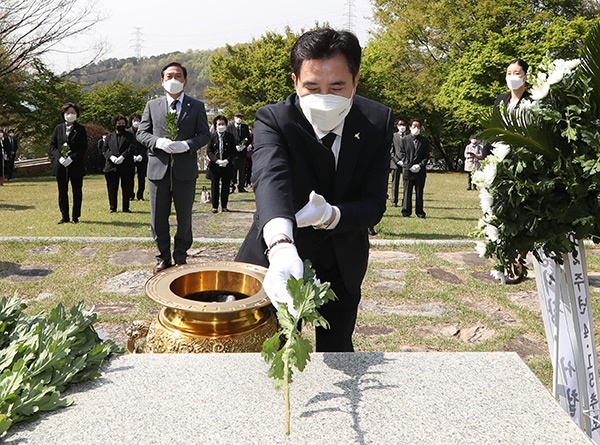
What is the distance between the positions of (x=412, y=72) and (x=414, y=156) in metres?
24.3

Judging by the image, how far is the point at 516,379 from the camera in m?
1.90

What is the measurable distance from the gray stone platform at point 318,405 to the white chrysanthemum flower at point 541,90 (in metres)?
1.14

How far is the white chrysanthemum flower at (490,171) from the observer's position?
2502mm

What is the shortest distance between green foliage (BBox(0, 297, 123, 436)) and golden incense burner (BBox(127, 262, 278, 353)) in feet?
0.82

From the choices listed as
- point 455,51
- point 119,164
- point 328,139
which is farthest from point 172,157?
point 455,51

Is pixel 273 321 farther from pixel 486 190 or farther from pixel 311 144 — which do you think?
pixel 486 190

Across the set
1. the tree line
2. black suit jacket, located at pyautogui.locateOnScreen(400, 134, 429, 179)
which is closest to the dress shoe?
black suit jacket, located at pyautogui.locateOnScreen(400, 134, 429, 179)

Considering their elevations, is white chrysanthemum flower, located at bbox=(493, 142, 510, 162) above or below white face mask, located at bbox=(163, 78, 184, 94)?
below

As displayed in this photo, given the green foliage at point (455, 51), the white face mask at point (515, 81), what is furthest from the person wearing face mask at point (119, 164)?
the green foliage at point (455, 51)

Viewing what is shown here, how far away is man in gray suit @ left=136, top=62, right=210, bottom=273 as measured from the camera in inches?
239

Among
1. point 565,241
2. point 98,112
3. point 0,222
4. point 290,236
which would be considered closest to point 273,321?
point 290,236

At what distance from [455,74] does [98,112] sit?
18.4 metres

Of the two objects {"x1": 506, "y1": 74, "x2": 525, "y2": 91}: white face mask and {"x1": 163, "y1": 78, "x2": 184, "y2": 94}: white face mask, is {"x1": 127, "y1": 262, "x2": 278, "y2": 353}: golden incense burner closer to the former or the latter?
{"x1": 506, "y1": 74, "x2": 525, "y2": 91}: white face mask

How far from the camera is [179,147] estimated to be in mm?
6016
